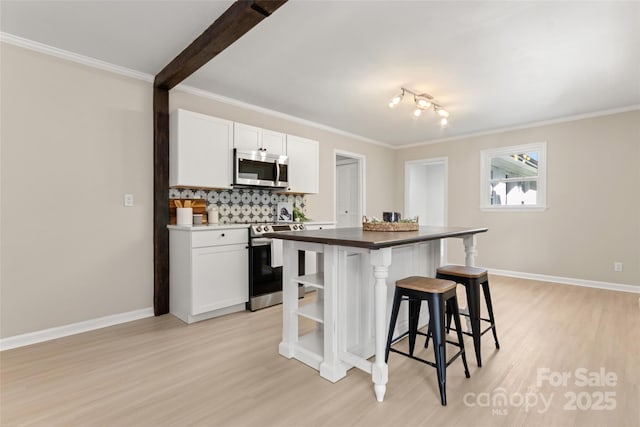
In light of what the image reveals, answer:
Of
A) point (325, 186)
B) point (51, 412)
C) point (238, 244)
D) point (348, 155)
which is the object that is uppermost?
Result: point (348, 155)

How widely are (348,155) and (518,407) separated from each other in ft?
14.3

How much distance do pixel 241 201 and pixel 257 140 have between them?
77 centimetres

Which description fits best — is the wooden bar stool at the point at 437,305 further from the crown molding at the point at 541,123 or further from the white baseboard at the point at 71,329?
the crown molding at the point at 541,123

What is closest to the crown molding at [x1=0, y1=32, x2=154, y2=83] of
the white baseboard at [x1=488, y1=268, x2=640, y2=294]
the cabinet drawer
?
the cabinet drawer

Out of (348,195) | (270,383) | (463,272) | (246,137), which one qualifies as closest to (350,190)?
(348,195)

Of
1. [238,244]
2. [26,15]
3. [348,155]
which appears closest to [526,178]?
[348,155]

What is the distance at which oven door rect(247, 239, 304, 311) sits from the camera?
331 cm

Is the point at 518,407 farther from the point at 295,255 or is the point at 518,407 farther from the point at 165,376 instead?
the point at 165,376

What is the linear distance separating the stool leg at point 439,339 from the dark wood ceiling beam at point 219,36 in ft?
6.47

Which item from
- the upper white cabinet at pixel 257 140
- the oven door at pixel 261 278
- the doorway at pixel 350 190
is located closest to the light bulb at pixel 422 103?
the upper white cabinet at pixel 257 140

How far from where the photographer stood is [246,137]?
3611 millimetres

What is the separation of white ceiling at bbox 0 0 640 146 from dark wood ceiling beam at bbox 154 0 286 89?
7 cm

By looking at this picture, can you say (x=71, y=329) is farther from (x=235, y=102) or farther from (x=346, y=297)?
(x=235, y=102)

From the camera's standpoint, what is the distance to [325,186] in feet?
16.4
